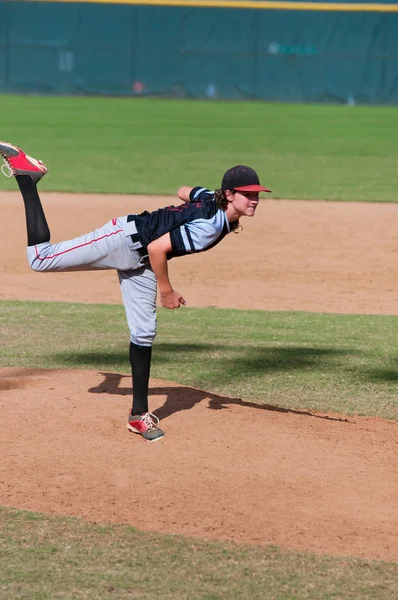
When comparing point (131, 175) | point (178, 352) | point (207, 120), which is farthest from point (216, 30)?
point (178, 352)

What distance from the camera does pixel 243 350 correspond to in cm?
885

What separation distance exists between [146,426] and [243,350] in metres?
3.11

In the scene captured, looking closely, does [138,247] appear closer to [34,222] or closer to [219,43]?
[34,222]

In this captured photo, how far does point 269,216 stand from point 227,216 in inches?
407

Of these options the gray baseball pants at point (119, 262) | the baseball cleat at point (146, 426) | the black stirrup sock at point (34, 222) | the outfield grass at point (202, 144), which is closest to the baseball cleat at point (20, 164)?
the black stirrup sock at point (34, 222)

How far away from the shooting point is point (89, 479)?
526cm

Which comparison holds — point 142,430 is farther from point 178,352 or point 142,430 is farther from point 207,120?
point 207,120

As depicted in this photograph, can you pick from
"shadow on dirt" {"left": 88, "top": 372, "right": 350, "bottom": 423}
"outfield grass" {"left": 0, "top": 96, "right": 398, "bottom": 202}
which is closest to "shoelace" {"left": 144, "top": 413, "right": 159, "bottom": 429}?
"shadow on dirt" {"left": 88, "top": 372, "right": 350, "bottom": 423}

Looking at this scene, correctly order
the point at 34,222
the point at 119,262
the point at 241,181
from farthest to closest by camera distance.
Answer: the point at 34,222 < the point at 119,262 < the point at 241,181

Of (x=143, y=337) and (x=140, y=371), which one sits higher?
(x=143, y=337)

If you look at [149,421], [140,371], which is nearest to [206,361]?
[140,371]

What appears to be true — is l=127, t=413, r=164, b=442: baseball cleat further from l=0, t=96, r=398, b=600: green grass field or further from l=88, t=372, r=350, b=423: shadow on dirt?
l=0, t=96, r=398, b=600: green grass field

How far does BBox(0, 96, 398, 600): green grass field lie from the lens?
411 cm

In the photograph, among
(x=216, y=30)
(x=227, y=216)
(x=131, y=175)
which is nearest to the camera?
(x=227, y=216)
